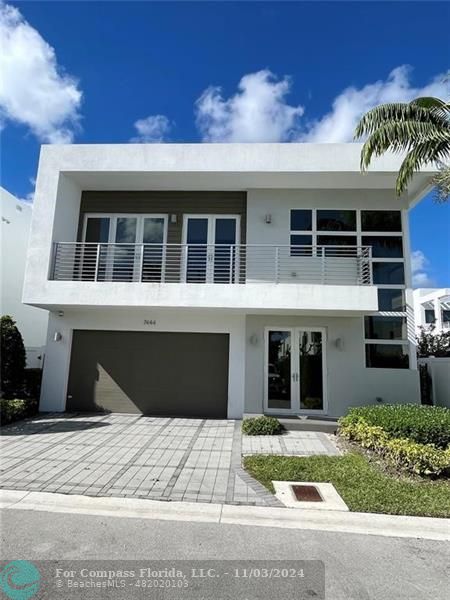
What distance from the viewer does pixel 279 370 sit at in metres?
11.2

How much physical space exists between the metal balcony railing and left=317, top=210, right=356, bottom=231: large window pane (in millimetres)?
767

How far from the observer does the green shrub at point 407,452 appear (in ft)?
20.9

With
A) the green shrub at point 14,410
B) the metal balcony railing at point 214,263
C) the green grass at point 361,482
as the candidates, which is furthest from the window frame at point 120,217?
the green grass at point 361,482

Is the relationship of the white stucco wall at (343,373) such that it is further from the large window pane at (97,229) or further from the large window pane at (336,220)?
the large window pane at (97,229)

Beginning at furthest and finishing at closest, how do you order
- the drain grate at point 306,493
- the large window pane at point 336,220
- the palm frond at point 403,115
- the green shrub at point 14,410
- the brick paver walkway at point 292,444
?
the large window pane at point 336,220 → the green shrub at point 14,410 → the palm frond at point 403,115 → the brick paver walkway at point 292,444 → the drain grate at point 306,493

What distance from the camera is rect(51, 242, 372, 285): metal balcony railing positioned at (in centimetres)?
1136

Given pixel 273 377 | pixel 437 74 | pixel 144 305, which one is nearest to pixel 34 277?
pixel 144 305

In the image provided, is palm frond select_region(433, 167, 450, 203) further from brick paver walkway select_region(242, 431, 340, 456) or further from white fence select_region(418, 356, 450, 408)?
brick paver walkway select_region(242, 431, 340, 456)

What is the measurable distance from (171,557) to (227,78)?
1193cm

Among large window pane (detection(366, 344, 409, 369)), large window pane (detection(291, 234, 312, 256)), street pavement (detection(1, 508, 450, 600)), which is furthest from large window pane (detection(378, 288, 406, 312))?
street pavement (detection(1, 508, 450, 600))

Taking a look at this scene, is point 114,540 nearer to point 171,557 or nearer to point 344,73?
point 171,557

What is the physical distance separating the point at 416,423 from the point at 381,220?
6834 millimetres

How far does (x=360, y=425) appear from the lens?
8336 millimetres

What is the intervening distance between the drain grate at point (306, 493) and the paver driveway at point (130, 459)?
468mm
